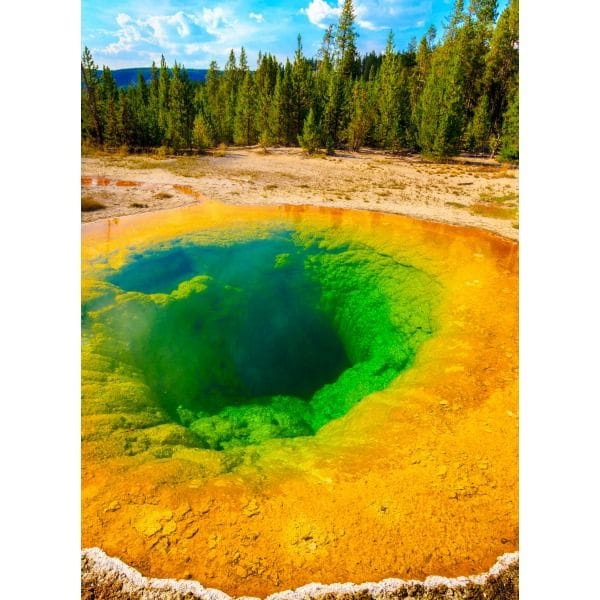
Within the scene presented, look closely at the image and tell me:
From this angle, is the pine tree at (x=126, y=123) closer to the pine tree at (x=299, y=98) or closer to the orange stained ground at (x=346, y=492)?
the pine tree at (x=299, y=98)

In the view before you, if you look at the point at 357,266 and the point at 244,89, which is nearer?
the point at 357,266

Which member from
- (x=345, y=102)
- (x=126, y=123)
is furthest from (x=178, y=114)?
(x=345, y=102)

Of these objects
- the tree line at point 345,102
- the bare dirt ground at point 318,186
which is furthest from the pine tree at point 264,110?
the bare dirt ground at point 318,186

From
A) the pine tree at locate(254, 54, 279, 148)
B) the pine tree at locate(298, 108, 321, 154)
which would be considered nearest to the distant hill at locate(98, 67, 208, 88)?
the pine tree at locate(254, 54, 279, 148)
